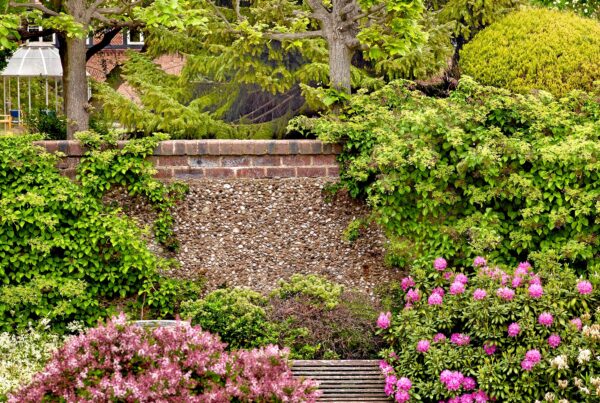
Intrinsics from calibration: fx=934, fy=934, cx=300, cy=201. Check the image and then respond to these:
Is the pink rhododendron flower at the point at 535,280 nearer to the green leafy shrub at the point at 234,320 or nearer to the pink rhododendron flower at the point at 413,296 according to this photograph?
the pink rhododendron flower at the point at 413,296

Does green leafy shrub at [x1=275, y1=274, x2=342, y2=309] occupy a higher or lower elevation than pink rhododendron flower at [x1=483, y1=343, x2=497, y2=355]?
higher

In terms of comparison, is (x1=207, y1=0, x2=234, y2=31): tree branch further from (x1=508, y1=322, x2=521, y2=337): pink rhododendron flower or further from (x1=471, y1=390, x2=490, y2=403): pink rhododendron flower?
(x1=471, y1=390, x2=490, y2=403): pink rhododendron flower

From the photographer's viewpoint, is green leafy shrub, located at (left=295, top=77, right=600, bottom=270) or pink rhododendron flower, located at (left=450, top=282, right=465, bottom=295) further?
green leafy shrub, located at (left=295, top=77, right=600, bottom=270)

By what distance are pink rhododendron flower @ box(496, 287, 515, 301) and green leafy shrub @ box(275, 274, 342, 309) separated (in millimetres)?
1318

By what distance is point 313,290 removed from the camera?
7.45 meters

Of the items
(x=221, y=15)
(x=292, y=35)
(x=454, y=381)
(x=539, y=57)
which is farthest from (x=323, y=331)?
(x=539, y=57)

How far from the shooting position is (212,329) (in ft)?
22.8

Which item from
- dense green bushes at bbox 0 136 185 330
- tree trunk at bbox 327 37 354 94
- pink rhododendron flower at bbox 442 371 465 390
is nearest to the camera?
pink rhododendron flower at bbox 442 371 465 390

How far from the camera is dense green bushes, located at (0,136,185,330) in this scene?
7.63 m

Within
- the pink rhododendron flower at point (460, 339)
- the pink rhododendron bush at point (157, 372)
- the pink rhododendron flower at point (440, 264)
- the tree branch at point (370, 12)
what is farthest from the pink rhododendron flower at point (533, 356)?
the tree branch at point (370, 12)

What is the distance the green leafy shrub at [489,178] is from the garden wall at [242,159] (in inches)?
18.2

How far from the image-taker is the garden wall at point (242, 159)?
8.47 metres

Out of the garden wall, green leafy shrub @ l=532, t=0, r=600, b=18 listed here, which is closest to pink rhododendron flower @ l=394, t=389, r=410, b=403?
the garden wall

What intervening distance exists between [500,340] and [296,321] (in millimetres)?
1578
